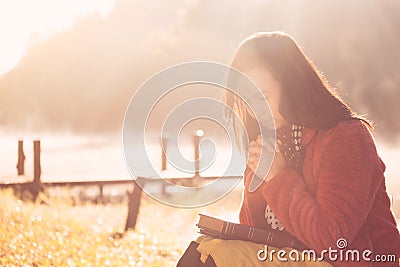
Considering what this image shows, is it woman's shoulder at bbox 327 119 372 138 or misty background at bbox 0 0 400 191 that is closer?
woman's shoulder at bbox 327 119 372 138

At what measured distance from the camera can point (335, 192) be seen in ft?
9.15

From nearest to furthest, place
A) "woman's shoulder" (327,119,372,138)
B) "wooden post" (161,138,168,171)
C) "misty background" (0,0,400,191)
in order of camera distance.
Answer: "woman's shoulder" (327,119,372,138) < "wooden post" (161,138,168,171) < "misty background" (0,0,400,191)

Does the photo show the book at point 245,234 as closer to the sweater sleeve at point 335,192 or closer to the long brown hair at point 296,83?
the sweater sleeve at point 335,192

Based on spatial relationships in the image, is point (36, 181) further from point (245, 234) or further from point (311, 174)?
point (311, 174)

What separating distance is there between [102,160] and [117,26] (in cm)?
3093

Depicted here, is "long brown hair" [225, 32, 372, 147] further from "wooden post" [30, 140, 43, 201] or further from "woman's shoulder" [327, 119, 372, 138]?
"wooden post" [30, 140, 43, 201]

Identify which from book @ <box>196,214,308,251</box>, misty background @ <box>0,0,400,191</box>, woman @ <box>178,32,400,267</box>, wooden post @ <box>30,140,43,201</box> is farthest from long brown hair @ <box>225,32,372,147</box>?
misty background @ <box>0,0,400,191</box>

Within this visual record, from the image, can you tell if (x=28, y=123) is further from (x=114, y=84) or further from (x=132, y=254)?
(x=132, y=254)

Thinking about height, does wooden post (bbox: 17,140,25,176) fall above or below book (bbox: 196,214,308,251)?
above

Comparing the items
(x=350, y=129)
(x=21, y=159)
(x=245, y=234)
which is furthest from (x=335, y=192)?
(x=21, y=159)

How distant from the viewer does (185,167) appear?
1488 centimetres

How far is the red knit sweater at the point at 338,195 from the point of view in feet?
9.06

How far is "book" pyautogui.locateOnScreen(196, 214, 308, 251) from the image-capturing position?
9.78 feet

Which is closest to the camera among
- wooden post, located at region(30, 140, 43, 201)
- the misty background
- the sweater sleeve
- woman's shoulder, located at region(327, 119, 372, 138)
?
the sweater sleeve
